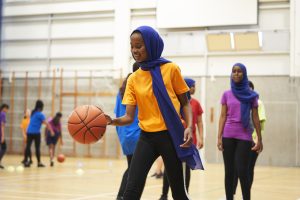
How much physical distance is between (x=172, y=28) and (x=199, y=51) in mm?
1325

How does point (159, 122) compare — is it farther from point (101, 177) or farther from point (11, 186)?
point (101, 177)

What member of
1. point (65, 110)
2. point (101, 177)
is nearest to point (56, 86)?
point (65, 110)

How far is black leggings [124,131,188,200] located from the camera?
13.0 feet

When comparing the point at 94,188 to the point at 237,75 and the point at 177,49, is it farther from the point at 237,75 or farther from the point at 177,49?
the point at 177,49

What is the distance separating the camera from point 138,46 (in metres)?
4.07

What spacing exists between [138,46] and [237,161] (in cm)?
247

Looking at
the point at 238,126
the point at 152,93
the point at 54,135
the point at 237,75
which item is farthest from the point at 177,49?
the point at 152,93

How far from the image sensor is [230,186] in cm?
626

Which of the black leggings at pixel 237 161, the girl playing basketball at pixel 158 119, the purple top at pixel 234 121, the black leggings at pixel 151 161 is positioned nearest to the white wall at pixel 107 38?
the purple top at pixel 234 121

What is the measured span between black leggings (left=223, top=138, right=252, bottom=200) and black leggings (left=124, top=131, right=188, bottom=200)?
82.1 inches

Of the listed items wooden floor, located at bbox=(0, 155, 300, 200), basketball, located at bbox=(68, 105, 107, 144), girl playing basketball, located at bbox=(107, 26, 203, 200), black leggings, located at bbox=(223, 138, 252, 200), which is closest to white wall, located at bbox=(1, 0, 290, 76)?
wooden floor, located at bbox=(0, 155, 300, 200)

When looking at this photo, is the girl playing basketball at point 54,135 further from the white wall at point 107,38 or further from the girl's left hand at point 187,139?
the girl's left hand at point 187,139

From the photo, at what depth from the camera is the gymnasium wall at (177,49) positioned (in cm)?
1795

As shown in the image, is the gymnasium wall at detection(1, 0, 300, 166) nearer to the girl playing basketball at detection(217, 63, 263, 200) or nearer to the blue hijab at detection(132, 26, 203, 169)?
the girl playing basketball at detection(217, 63, 263, 200)
